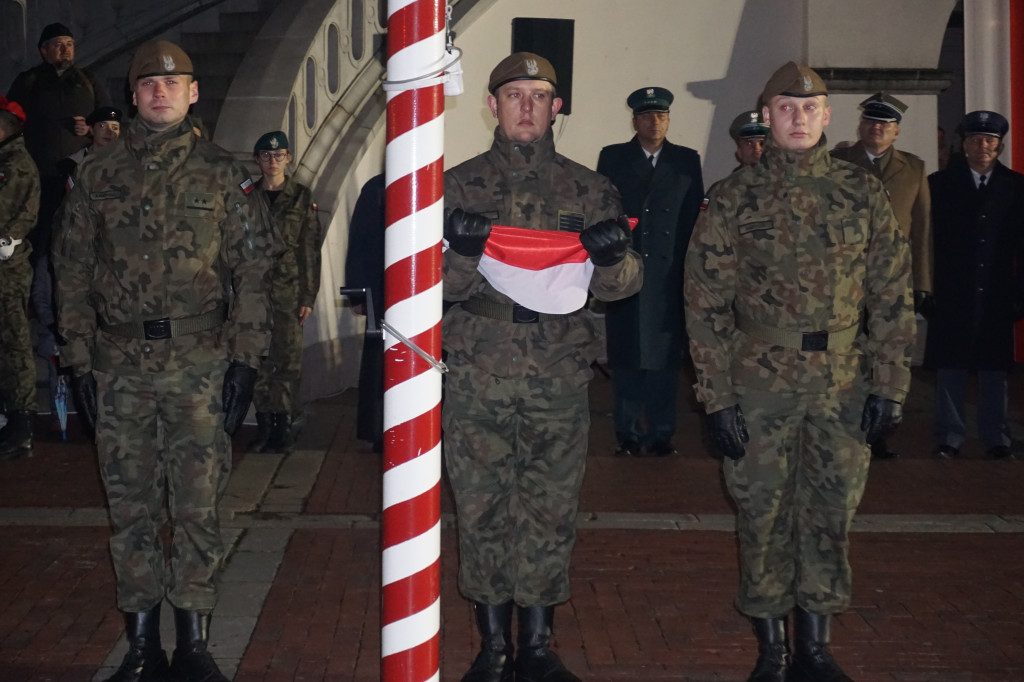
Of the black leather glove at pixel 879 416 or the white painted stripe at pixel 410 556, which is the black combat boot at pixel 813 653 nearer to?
the black leather glove at pixel 879 416

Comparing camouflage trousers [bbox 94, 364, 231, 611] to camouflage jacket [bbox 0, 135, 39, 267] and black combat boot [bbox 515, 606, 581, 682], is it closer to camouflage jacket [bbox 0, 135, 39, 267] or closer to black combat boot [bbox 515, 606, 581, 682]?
black combat boot [bbox 515, 606, 581, 682]

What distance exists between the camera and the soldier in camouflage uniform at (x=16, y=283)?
26.6 ft

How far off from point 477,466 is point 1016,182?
524cm

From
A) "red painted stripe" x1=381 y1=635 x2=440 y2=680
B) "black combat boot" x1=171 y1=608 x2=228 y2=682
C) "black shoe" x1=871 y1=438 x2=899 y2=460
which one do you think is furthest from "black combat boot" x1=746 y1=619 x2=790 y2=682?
"black shoe" x1=871 y1=438 x2=899 y2=460

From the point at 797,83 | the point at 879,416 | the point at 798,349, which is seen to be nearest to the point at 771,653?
the point at 879,416

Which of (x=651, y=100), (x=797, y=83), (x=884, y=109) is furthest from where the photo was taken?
(x=651, y=100)

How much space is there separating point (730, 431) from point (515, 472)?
2.58 ft

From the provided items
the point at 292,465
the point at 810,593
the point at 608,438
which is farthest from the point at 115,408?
the point at 608,438

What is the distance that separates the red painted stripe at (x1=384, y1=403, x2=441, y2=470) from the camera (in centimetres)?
325

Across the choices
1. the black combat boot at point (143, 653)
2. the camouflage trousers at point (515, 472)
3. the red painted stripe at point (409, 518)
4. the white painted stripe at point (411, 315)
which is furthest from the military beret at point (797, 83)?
the black combat boot at point (143, 653)

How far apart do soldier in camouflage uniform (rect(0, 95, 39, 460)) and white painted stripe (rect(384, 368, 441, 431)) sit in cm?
561

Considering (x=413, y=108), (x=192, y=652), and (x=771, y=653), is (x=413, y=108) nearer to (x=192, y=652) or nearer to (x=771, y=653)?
(x=192, y=652)

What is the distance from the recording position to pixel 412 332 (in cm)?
323

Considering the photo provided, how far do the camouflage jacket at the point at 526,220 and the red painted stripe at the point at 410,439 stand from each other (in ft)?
4.14
